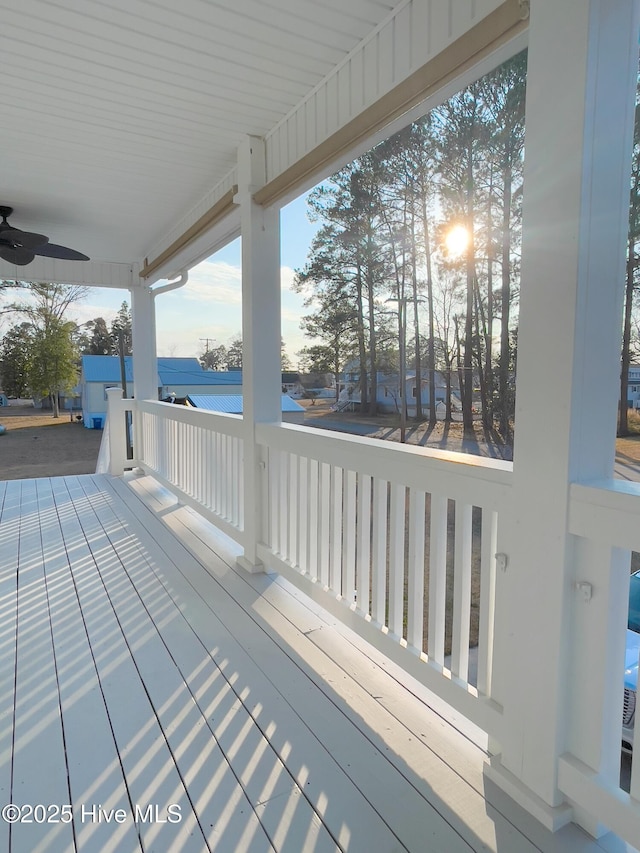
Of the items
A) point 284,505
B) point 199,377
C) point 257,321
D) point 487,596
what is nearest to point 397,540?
point 487,596

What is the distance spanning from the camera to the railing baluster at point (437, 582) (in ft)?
5.57

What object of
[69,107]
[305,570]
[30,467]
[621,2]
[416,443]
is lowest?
[30,467]

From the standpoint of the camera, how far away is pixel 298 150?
2488 millimetres

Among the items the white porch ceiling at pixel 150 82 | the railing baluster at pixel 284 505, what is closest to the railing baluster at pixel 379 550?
the railing baluster at pixel 284 505

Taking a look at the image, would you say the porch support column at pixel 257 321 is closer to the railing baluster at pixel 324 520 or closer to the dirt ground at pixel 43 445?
the railing baluster at pixel 324 520

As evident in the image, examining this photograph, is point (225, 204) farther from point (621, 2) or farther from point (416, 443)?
point (621, 2)

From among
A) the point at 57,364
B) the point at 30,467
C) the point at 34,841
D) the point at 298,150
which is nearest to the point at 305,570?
the point at 34,841

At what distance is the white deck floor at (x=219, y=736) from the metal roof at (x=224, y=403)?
3.47 feet

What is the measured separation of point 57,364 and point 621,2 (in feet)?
42.7

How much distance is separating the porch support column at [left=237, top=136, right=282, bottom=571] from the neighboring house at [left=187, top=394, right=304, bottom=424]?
0.08 meters

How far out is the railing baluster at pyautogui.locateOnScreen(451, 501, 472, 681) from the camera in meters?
1.60

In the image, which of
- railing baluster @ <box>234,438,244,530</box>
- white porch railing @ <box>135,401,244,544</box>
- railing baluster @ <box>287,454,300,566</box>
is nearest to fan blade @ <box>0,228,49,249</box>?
white porch railing @ <box>135,401,244,544</box>

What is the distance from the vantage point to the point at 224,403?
3996 millimetres

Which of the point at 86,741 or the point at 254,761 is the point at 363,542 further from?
the point at 86,741
